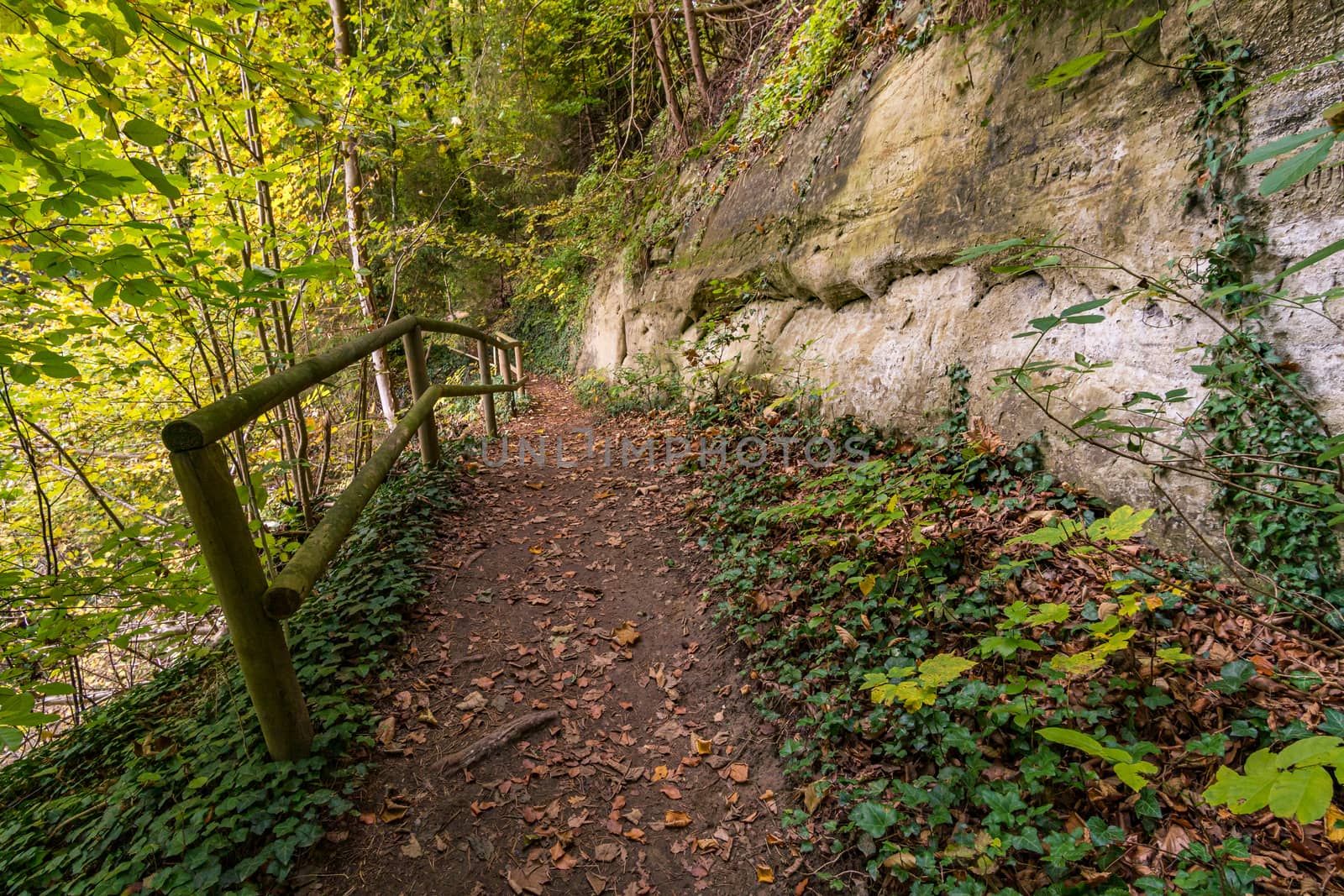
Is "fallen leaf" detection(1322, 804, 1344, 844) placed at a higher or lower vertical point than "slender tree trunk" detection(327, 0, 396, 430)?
lower

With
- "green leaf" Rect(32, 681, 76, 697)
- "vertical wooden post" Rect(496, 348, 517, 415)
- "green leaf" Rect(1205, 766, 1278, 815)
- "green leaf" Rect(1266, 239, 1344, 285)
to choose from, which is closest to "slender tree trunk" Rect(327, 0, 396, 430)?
"vertical wooden post" Rect(496, 348, 517, 415)

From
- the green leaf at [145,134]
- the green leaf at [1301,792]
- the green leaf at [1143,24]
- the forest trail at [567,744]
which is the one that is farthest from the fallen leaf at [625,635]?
the green leaf at [1143,24]

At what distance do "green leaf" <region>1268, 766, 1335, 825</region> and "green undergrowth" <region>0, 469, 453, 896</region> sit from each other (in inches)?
111

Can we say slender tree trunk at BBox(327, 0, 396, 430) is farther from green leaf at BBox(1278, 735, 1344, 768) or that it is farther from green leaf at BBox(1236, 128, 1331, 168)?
green leaf at BBox(1278, 735, 1344, 768)

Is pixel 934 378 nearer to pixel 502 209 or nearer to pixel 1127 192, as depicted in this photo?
pixel 1127 192

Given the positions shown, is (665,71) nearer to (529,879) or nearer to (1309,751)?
(529,879)

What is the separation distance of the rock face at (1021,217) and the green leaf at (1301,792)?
148cm

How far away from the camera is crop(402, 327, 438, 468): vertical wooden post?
4.97 metres

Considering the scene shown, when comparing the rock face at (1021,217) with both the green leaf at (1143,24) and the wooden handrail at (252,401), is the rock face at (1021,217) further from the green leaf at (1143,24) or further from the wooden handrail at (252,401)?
the wooden handrail at (252,401)

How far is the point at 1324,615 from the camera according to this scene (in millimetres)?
2396

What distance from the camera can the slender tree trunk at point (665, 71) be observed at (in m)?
8.66

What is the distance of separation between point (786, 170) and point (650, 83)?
6.70 metres

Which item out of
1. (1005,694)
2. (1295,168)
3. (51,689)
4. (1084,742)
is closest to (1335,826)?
(1005,694)

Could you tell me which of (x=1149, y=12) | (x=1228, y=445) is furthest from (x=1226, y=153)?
(x=1228, y=445)
